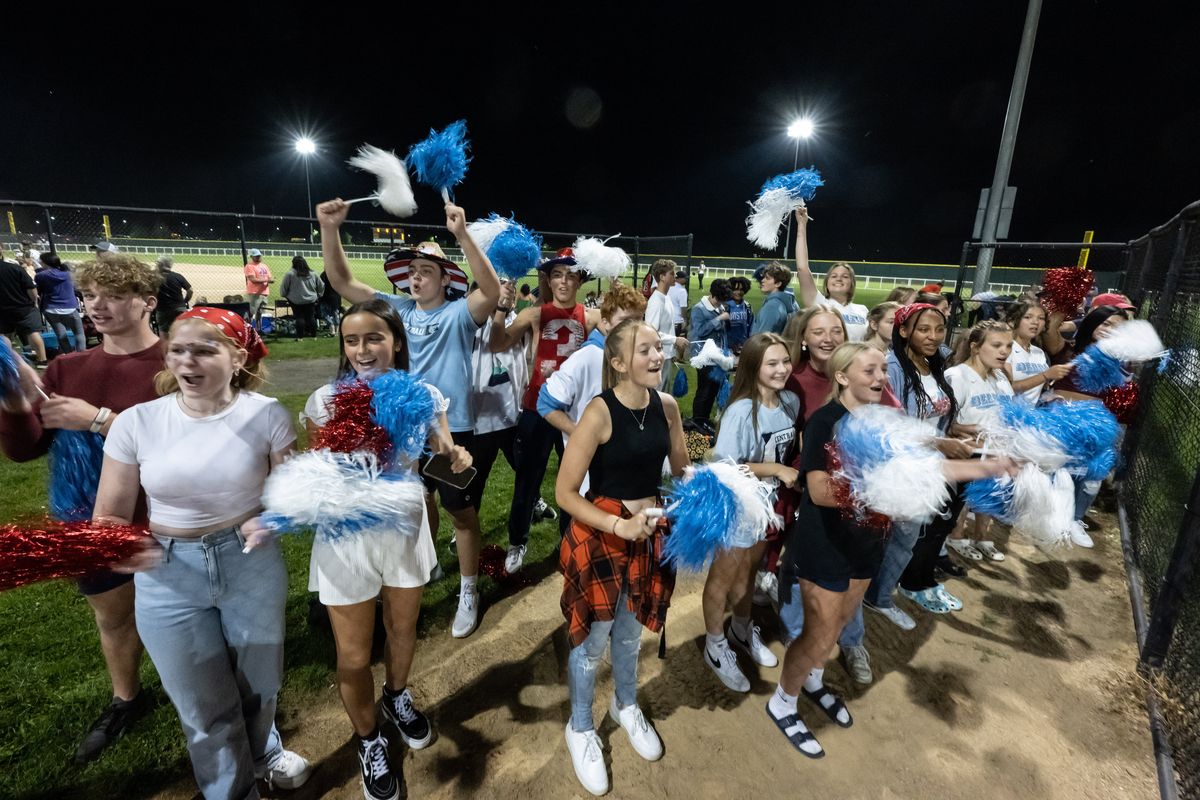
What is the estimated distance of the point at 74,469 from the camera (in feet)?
7.28

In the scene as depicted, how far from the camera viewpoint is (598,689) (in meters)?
3.00

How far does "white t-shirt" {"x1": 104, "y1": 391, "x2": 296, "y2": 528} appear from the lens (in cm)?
180

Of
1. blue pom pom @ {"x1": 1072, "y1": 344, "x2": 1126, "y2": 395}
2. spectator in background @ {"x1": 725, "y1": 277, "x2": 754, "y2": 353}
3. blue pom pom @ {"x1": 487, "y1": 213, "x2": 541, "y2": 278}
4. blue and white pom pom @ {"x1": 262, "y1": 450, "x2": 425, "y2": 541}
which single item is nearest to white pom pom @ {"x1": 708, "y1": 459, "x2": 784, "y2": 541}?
blue and white pom pom @ {"x1": 262, "y1": 450, "x2": 425, "y2": 541}

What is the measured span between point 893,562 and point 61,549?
4028mm

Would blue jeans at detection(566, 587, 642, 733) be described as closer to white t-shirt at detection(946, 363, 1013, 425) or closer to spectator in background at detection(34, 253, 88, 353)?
white t-shirt at detection(946, 363, 1013, 425)

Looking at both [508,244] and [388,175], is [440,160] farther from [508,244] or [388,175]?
[508,244]

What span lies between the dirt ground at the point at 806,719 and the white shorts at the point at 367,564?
100 cm

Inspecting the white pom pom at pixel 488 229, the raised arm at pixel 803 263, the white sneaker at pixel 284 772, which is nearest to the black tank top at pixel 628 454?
the white sneaker at pixel 284 772

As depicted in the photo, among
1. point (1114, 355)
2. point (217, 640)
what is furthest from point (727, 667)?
point (1114, 355)

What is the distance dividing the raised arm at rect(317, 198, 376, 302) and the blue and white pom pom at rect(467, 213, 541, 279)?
1473mm

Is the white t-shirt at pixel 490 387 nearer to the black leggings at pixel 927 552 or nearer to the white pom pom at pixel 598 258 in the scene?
the white pom pom at pixel 598 258

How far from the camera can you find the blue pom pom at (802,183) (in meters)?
4.40

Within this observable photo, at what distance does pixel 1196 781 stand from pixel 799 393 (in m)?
2.44

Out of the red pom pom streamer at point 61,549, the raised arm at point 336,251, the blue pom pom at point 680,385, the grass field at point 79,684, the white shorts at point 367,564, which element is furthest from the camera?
the blue pom pom at point 680,385
